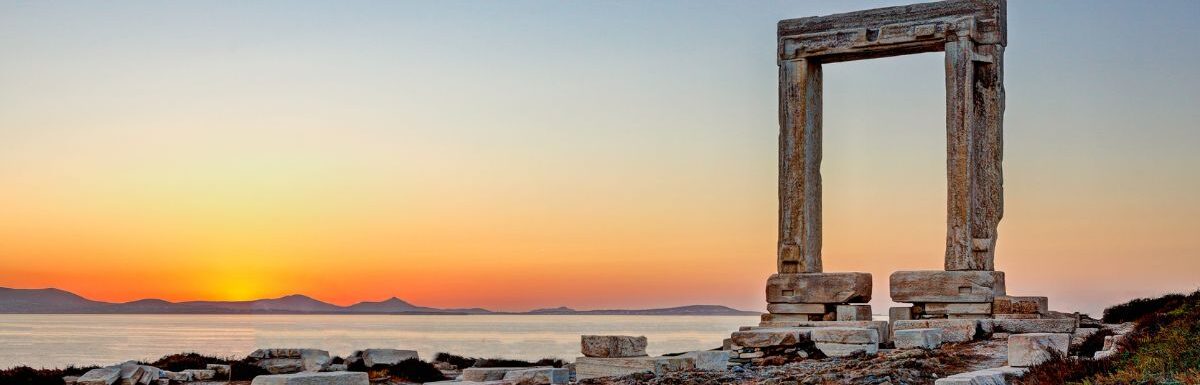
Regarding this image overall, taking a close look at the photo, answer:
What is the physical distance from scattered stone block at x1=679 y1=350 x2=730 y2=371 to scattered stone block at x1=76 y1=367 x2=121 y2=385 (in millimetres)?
8576

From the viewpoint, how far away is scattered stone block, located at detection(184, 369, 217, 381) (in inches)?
858

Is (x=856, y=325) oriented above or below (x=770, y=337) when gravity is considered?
above

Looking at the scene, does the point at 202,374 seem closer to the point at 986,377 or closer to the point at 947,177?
the point at 947,177

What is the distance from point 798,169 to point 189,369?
1140 centimetres

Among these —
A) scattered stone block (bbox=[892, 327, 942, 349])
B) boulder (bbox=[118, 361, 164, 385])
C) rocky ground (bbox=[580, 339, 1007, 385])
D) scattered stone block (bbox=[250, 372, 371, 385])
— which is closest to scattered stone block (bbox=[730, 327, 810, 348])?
rocky ground (bbox=[580, 339, 1007, 385])

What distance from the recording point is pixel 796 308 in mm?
24625

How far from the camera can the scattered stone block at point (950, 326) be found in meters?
21.2

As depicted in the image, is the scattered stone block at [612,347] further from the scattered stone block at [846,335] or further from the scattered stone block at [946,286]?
the scattered stone block at [946,286]

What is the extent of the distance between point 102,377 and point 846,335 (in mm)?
10985

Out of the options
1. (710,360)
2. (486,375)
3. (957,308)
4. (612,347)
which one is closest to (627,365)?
(612,347)

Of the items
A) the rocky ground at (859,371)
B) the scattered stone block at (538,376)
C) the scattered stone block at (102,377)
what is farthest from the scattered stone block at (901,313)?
the scattered stone block at (102,377)

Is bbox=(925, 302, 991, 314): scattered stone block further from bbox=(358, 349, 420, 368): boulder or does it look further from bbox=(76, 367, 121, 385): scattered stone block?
bbox=(76, 367, 121, 385): scattered stone block

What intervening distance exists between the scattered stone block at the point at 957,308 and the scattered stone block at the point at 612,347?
7.21 meters

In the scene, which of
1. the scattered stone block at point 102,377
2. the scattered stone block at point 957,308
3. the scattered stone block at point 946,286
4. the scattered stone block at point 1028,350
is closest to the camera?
the scattered stone block at point 1028,350
